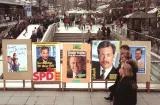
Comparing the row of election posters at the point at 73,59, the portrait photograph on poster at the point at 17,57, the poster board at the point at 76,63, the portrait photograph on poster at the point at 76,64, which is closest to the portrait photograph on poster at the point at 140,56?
the row of election posters at the point at 73,59

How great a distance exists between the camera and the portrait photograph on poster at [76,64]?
12.2 m

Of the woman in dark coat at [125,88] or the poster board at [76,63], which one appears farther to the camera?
the poster board at [76,63]

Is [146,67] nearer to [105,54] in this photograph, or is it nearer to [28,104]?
[105,54]

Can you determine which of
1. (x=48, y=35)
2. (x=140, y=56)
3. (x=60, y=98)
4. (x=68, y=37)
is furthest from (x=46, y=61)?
(x=68, y=37)

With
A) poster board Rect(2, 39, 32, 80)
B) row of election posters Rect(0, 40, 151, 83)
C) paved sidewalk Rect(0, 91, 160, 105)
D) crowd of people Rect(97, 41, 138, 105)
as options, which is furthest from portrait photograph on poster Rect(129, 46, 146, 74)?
poster board Rect(2, 39, 32, 80)

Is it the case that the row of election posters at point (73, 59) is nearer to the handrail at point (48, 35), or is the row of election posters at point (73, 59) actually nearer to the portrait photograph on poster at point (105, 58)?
the portrait photograph on poster at point (105, 58)

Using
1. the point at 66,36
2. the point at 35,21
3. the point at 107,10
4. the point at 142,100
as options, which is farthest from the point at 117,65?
the point at 107,10

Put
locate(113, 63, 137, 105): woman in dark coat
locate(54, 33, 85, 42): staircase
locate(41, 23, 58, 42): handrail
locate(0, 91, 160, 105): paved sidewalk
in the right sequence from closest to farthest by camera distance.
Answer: locate(113, 63, 137, 105): woman in dark coat < locate(0, 91, 160, 105): paved sidewalk < locate(41, 23, 58, 42): handrail < locate(54, 33, 85, 42): staircase

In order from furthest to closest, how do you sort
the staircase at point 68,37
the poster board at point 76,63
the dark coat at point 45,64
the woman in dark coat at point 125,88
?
1. the staircase at point 68,37
2. the dark coat at point 45,64
3. the poster board at point 76,63
4. the woman in dark coat at point 125,88

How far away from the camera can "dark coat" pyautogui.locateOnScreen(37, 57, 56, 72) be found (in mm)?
12352

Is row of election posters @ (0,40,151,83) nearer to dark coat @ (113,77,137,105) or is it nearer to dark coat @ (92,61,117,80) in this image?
→ dark coat @ (92,61,117,80)

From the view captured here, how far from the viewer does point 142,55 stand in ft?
40.4

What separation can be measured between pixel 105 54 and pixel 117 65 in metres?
0.45

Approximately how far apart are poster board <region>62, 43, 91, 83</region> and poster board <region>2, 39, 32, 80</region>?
1002mm
